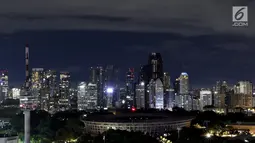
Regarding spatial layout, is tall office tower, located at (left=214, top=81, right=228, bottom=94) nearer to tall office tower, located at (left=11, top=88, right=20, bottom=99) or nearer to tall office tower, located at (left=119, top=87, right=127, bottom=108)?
tall office tower, located at (left=119, top=87, right=127, bottom=108)

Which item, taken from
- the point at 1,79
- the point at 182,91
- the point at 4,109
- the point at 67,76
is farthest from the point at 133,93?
the point at 1,79

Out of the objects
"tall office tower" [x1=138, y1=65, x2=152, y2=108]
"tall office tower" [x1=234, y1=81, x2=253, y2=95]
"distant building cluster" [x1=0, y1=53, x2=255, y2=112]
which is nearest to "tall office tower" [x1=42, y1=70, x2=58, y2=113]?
"distant building cluster" [x1=0, y1=53, x2=255, y2=112]

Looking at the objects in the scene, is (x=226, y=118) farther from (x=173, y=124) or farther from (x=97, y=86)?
(x=97, y=86)

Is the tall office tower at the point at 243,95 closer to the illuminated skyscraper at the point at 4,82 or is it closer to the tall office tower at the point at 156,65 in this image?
the tall office tower at the point at 156,65

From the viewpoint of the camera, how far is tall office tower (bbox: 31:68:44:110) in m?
33.6

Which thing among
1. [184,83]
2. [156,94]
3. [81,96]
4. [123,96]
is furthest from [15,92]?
[184,83]

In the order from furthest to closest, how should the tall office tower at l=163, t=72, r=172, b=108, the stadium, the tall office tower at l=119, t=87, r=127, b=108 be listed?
the tall office tower at l=119, t=87, r=127, b=108 < the tall office tower at l=163, t=72, r=172, b=108 < the stadium

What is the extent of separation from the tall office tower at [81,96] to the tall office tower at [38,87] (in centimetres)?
289

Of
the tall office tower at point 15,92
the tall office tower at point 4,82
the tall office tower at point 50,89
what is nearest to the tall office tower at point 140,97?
the tall office tower at point 50,89

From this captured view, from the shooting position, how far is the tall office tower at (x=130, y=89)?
35062mm

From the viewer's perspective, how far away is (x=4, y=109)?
1180 inches

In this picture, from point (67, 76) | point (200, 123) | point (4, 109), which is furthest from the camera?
point (67, 76)

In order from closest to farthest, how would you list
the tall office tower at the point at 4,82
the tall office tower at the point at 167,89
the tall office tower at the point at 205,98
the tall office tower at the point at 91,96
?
the tall office tower at the point at 167,89 < the tall office tower at the point at 91,96 < the tall office tower at the point at 205,98 < the tall office tower at the point at 4,82

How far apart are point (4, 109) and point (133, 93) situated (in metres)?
11.2
